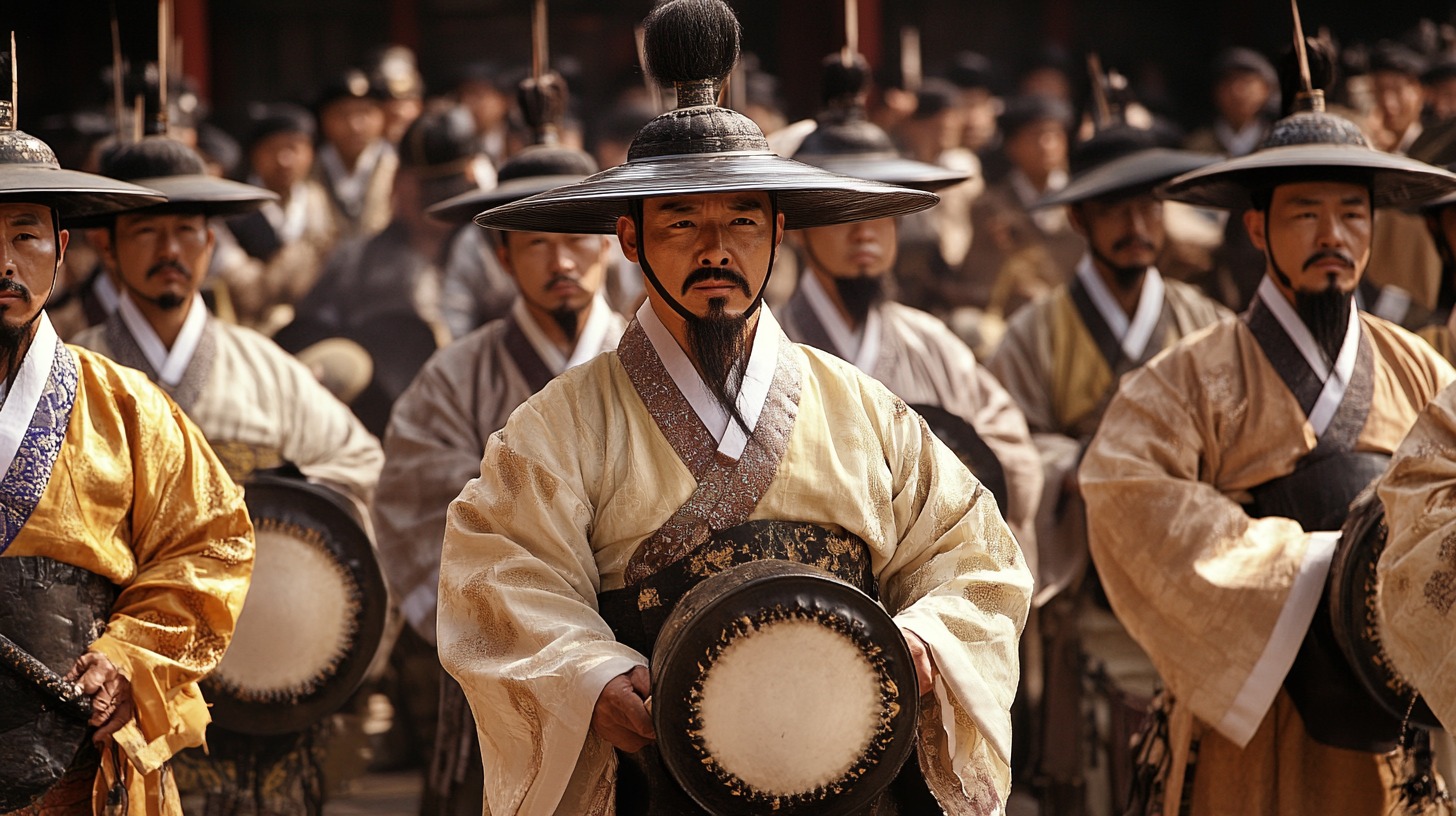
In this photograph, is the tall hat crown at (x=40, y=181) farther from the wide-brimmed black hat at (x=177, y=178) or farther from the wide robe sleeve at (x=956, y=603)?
the wide robe sleeve at (x=956, y=603)

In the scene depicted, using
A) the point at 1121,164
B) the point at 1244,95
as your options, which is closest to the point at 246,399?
the point at 1121,164

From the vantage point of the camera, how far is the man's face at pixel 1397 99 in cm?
965

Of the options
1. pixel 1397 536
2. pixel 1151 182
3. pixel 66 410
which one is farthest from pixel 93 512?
pixel 1151 182

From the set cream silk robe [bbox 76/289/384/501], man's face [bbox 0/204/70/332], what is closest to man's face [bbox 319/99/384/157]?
cream silk robe [bbox 76/289/384/501]

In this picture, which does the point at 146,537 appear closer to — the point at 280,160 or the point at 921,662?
the point at 921,662

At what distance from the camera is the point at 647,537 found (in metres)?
3.76

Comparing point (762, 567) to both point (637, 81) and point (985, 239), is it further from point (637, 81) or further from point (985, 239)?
point (637, 81)

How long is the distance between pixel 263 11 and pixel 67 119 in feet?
12.4

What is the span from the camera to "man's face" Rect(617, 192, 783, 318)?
3834 mm

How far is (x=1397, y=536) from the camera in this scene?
14.1 feet

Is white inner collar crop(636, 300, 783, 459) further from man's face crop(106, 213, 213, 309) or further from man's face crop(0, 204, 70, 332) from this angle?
man's face crop(106, 213, 213, 309)

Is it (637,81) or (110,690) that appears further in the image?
(637,81)

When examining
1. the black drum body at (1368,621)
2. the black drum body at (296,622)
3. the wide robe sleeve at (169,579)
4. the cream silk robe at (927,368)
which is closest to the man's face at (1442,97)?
the cream silk robe at (927,368)

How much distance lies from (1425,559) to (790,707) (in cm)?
159
